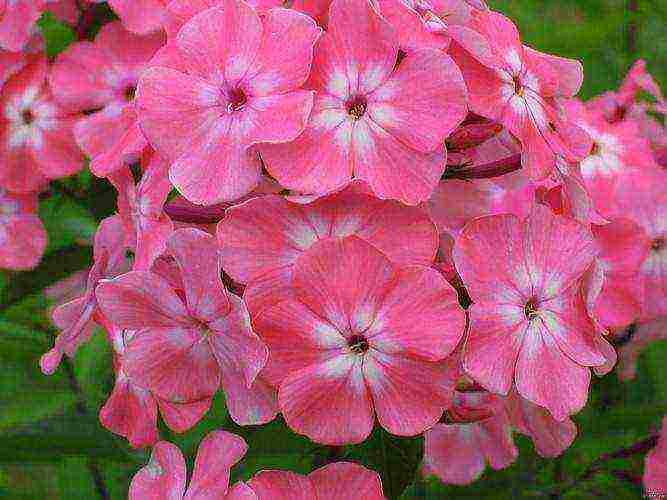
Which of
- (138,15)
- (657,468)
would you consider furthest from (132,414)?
(657,468)

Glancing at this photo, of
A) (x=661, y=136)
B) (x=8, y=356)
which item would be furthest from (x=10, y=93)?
(x=661, y=136)

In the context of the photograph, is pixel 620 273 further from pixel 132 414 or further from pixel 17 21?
pixel 17 21

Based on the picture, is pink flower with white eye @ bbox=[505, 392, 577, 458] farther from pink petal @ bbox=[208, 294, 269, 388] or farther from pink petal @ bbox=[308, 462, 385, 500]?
pink petal @ bbox=[208, 294, 269, 388]

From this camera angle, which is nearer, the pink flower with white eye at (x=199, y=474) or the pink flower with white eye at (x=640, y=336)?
the pink flower with white eye at (x=199, y=474)

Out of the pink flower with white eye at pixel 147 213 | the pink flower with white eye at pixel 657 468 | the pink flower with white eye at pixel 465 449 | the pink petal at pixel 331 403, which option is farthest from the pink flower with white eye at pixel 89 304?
the pink flower with white eye at pixel 657 468

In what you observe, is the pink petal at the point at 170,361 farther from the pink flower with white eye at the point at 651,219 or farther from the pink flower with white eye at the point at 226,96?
the pink flower with white eye at the point at 651,219

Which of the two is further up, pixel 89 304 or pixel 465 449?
pixel 89 304
